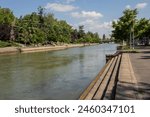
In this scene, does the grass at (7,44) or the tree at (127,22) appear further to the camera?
the grass at (7,44)

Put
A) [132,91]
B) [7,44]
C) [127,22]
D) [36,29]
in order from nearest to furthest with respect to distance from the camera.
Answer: [132,91] < [127,22] < [7,44] < [36,29]

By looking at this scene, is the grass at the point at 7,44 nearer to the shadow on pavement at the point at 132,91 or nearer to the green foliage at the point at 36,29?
the green foliage at the point at 36,29

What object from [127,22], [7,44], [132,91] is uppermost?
[127,22]

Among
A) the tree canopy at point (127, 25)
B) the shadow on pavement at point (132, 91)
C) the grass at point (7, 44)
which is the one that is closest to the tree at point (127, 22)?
the tree canopy at point (127, 25)

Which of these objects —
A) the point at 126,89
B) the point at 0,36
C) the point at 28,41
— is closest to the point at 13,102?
the point at 126,89

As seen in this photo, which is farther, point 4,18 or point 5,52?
point 4,18

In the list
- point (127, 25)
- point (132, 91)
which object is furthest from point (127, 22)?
point (132, 91)

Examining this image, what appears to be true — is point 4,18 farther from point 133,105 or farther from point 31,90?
point 133,105

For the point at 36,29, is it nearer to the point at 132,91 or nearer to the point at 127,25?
the point at 127,25

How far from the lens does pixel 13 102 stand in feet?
25.5

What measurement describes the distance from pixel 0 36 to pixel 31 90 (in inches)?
2947

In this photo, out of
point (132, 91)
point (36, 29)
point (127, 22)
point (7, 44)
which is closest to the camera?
point (132, 91)

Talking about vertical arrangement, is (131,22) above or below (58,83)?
above

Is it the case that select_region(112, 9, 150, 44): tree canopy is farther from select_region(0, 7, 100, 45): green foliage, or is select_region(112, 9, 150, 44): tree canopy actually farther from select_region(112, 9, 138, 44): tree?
select_region(0, 7, 100, 45): green foliage
